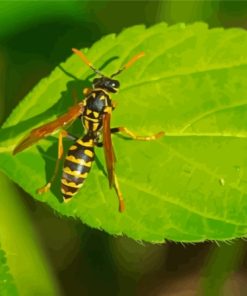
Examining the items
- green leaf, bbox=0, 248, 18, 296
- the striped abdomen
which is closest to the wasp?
the striped abdomen

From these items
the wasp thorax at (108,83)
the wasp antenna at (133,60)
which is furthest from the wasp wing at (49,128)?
the wasp antenna at (133,60)

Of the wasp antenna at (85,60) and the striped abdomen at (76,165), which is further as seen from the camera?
the wasp antenna at (85,60)

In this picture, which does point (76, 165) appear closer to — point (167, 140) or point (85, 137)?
point (85, 137)

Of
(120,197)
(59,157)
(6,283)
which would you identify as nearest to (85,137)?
(59,157)

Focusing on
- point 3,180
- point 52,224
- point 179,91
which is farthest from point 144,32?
point 52,224

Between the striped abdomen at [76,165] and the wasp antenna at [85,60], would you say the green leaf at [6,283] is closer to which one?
the striped abdomen at [76,165]

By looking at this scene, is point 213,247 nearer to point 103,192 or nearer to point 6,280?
A: point 103,192
